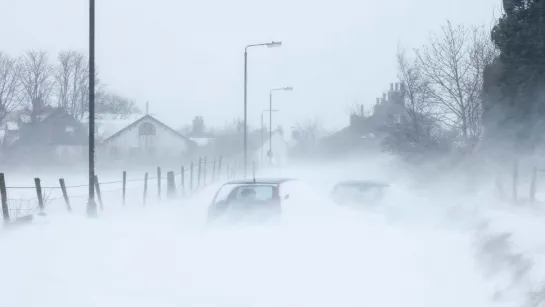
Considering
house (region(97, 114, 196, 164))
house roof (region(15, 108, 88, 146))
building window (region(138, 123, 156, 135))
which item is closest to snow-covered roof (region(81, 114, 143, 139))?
house (region(97, 114, 196, 164))

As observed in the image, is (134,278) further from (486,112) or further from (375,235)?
(486,112)

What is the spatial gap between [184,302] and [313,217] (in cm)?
566

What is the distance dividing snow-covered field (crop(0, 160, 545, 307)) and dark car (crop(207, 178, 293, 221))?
31cm

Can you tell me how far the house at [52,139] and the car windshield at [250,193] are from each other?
51.6 m

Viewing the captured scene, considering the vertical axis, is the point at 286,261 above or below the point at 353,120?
below

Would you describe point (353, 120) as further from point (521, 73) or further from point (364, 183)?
point (364, 183)

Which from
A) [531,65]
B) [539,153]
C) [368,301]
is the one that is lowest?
[368,301]

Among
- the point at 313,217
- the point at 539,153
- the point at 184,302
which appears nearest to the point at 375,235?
the point at 313,217

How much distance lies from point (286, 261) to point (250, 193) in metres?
3.70

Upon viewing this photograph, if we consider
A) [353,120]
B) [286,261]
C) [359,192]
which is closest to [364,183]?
[359,192]

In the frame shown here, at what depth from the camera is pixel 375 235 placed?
42.0ft

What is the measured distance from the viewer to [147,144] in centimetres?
7425

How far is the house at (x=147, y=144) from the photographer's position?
71375mm

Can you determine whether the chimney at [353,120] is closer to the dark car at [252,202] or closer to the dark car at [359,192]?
the dark car at [359,192]
